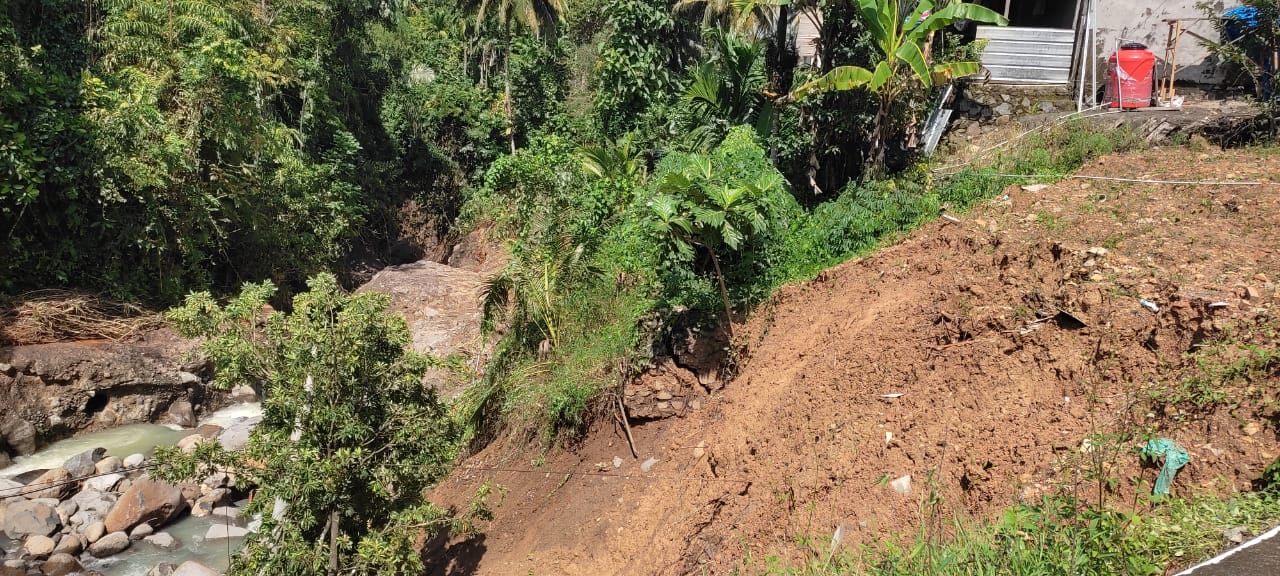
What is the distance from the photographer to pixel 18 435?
13.3 m

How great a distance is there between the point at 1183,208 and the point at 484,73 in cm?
2444

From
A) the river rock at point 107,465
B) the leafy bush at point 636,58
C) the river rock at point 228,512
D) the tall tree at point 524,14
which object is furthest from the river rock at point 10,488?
the tall tree at point 524,14

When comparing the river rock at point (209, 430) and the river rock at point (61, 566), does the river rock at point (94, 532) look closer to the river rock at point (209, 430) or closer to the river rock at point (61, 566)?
the river rock at point (61, 566)

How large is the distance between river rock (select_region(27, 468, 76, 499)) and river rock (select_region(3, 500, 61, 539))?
402 mm

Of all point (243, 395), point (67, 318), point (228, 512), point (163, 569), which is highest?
point (67, 318)

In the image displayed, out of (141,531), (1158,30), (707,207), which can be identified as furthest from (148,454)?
(1158,30)

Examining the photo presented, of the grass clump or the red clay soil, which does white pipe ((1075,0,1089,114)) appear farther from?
the grass clump

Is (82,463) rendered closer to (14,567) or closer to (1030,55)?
(14,567)

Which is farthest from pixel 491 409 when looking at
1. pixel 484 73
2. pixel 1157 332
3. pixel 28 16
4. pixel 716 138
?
pixel 484 73

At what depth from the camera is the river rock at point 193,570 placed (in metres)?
10.3

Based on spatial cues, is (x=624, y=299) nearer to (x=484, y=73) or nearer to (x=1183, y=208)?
(x=1183, y=208)

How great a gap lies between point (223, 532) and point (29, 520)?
2.39 meters

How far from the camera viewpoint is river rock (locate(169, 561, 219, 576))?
10.3 meters

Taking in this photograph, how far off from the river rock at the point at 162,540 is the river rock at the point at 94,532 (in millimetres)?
528
